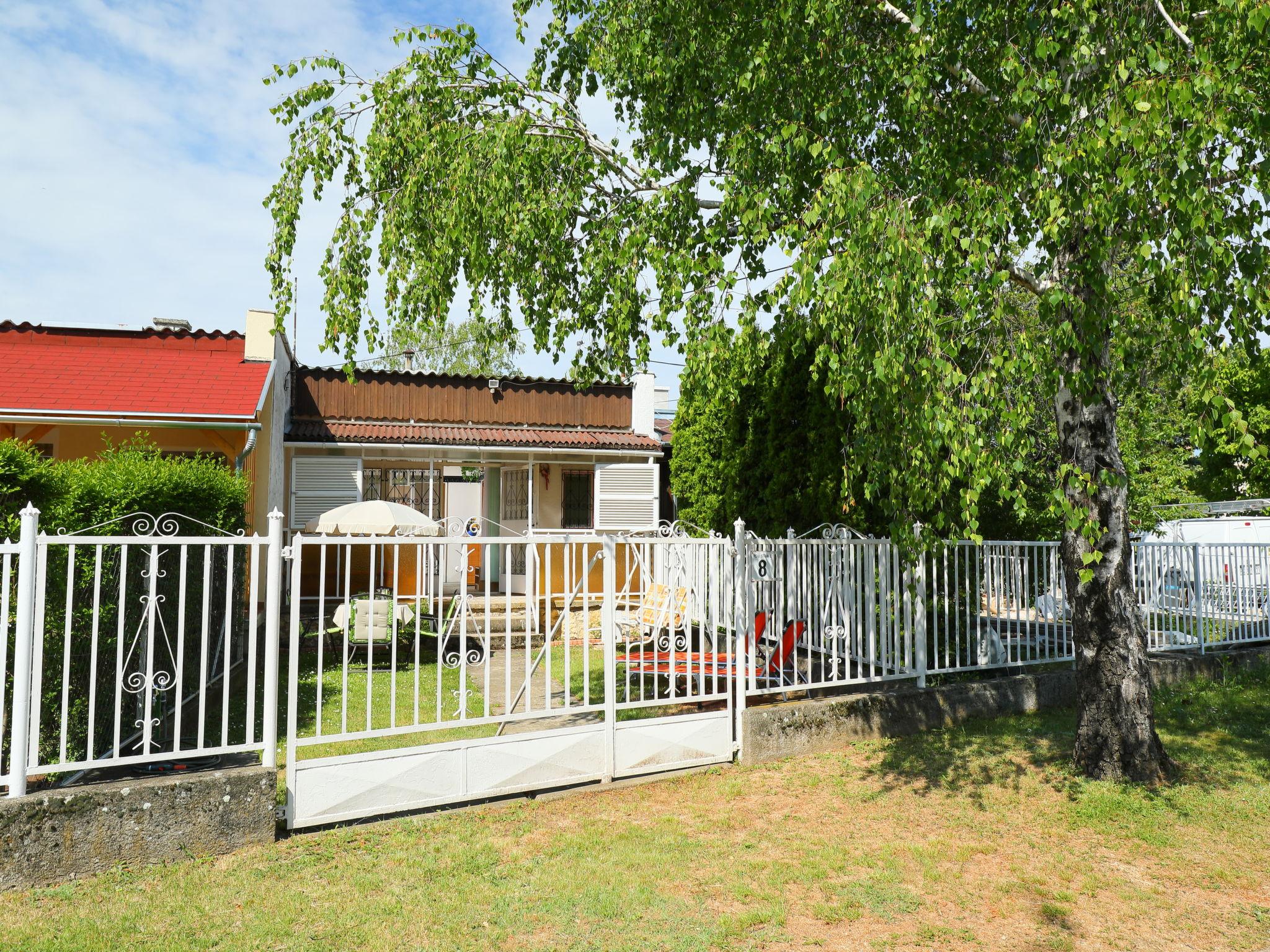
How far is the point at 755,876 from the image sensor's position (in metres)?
4.61

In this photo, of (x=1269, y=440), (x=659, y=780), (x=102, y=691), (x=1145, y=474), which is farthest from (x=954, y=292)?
(x=1269, y=440)

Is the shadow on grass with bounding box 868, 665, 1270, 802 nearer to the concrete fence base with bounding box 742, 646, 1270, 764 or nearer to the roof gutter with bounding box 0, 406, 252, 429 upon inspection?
the concrete fence base with bounding box 742, 646, 1270, 764

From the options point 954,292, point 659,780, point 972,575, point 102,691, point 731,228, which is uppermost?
point 731,228

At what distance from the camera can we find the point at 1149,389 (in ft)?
41.4

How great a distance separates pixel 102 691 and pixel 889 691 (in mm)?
6192

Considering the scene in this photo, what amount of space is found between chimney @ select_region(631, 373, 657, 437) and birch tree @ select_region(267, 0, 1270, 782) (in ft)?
26.6

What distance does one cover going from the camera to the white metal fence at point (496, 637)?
15.2 ft

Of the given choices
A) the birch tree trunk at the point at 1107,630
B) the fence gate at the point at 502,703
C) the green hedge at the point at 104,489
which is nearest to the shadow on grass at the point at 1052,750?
the birch tree trunk at the point at 1107,630

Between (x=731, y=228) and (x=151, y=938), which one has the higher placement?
(x=731, y=228)

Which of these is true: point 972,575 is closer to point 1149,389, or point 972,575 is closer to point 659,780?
point 659,780

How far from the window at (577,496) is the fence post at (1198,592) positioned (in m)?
9.73

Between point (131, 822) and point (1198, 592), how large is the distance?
1124 cm

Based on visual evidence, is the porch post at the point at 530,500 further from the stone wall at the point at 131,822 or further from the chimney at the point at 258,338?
the stone wall at the point at 131,822

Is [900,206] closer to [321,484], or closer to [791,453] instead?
[791,453]
